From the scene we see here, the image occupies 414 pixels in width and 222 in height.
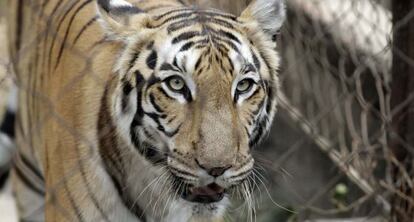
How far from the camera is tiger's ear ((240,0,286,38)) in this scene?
6.61 ft

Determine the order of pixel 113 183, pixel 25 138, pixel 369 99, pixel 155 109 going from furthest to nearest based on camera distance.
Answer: pixel 369 99
pixel 25 138
pixel 113 183
pixel 155 109

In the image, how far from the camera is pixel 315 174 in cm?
366

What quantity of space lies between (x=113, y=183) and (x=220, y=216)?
0.25 metres

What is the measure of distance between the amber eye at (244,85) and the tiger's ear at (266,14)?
170mm

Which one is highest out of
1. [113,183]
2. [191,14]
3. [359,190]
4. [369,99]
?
[191,14]

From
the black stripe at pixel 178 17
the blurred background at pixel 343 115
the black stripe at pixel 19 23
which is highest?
the black stripe at pixel 19 23

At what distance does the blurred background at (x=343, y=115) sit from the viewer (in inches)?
109

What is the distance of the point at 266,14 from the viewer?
2.03m

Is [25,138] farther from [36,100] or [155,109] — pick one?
[155,109]

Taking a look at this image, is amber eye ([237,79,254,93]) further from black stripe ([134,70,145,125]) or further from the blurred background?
the blurred background

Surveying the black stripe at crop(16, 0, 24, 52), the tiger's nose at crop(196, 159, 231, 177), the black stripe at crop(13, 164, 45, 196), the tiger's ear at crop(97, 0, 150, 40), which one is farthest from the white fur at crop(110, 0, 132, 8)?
the black stripe at crop(13, 164, 45, 196)

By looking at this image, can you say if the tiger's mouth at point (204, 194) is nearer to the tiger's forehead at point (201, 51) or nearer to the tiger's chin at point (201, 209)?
the tiger's chin at point (201, 209)

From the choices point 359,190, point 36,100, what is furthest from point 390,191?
point 36,100

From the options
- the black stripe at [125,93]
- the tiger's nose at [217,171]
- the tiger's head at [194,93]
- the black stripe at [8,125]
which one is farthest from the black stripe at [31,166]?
the tiger's nose at [217,171]
